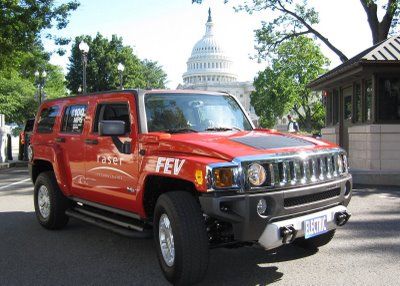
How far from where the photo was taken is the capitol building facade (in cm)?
13100

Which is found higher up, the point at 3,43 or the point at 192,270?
the point at 3,43

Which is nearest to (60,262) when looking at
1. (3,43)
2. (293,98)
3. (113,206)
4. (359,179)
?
(113,206)

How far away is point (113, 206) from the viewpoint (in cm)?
570

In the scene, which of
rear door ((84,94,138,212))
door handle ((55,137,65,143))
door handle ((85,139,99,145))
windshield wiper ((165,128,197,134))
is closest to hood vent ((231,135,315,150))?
windshield wiper ((165,128,197,134))

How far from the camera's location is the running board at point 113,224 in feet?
16.7

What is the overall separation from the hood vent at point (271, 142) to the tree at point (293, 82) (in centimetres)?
4639

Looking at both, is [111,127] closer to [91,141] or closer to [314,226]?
[91,141]

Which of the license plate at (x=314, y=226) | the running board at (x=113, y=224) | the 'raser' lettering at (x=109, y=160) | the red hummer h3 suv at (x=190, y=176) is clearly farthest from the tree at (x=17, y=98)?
the license plate at (x=314, y=226)

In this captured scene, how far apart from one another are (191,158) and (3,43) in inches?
768

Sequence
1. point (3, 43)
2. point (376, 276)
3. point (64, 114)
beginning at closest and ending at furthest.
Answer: point (376, 276), point (64, 114), point (3, 43)

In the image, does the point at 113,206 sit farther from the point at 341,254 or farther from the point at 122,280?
the point at 341,254

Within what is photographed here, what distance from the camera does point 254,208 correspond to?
4.11m

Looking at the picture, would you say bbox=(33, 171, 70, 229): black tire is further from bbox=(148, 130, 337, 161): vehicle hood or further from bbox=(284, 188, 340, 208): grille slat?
bbox=(284, 188, 340, 208): grille slat

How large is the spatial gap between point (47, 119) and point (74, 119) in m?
1.06
